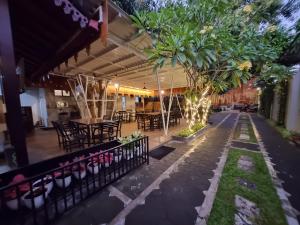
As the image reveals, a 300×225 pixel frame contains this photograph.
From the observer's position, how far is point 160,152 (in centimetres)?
409

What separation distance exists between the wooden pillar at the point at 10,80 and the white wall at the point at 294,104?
8362 mm

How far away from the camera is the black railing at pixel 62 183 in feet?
5.30

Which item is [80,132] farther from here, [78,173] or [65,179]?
[65,179]

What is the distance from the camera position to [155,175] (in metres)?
2.79

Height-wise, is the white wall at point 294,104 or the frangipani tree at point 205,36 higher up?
the frangipani tree at point 205,36

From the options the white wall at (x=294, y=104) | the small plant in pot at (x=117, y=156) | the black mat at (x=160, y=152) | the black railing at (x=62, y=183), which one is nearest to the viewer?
the black railing at (x=62, y=183)

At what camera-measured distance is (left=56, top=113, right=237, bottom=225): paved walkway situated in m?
1.75

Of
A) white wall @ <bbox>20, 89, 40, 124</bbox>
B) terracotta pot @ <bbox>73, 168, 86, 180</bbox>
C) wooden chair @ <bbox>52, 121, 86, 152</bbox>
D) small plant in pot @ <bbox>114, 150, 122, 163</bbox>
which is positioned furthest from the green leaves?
white wall @ <bbox>20, 89, 40, 124</bbox>

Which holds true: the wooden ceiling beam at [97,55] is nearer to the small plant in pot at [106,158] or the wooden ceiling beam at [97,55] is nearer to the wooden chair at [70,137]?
the wooden chair at [70,137]

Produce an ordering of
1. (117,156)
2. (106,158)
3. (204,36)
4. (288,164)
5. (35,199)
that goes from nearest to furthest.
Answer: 1. (35,199)
2. (106,158)
3. (117,156)
4. (204,36)
5. (288,164)

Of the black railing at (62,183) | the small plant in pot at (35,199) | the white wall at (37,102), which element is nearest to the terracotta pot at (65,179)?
the black railing at (62,183)

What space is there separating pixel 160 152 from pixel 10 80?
347cm

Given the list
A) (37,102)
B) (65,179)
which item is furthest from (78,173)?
(37,102)

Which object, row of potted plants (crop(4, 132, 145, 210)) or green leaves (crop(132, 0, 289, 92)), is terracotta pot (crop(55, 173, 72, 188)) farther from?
green leaves (crop(132, 0, 289, 92))
